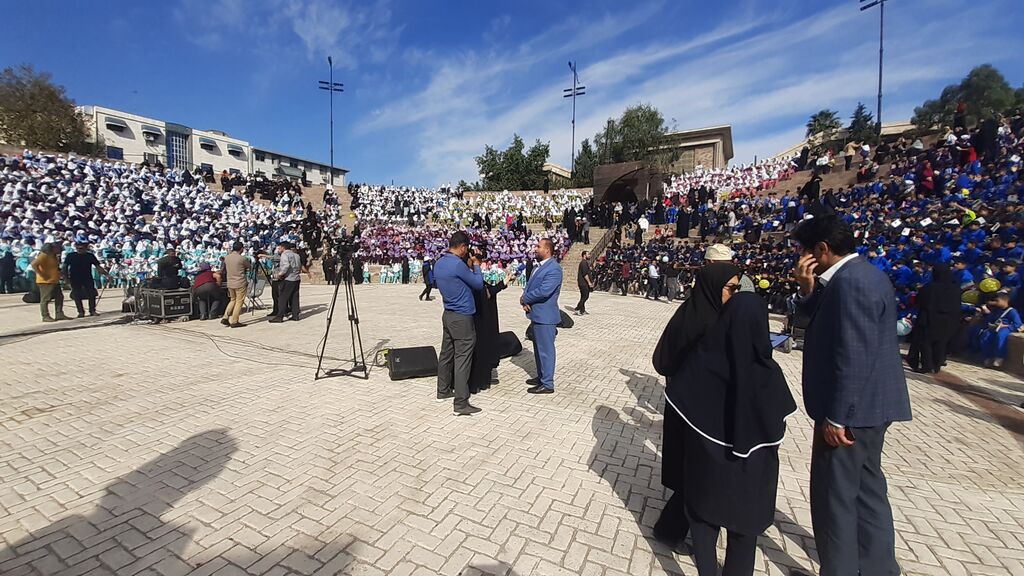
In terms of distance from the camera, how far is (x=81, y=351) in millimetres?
6926

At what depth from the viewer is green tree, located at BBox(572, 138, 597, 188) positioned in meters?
51.8

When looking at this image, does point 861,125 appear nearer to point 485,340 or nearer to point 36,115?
point 485,340

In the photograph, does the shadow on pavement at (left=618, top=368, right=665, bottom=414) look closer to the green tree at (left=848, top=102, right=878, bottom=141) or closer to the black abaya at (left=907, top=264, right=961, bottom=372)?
the black abaya at (left=907, top=264, right=961, bottom=372)

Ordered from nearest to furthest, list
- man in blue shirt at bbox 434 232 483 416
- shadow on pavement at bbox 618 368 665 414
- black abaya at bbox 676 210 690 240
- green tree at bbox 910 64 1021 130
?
man in blue shirt at bbox 434 232 483 416, shadow on pavement at bbox 618 368 665 414, black abaya at bbox 676 210 690 240, green tree at bbox 910 64 1021 130

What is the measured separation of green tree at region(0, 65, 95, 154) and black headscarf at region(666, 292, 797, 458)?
47628 mm

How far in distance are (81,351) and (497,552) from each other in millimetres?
8397

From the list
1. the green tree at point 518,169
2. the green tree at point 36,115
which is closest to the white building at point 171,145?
the green tree at point 36,115

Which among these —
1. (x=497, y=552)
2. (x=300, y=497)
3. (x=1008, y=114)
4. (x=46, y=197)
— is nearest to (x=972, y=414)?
(x=497, y=552)

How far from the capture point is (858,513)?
2189 millimetres

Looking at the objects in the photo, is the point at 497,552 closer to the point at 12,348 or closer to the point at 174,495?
the point at 174,495

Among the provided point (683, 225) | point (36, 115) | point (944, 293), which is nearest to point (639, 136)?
point (683, 225)

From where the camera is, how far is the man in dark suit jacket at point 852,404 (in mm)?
2037

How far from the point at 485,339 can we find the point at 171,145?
214ft

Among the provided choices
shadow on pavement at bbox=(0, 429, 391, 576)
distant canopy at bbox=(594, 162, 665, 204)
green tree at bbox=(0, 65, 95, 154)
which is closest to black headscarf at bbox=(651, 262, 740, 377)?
shadow on pavement at bbox=(0, 429, 391, 576)
